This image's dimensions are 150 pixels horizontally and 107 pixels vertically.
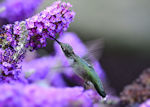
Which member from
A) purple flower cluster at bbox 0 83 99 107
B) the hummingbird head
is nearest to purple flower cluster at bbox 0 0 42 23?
the hummingbird head

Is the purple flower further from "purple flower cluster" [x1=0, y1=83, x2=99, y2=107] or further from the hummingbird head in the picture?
"purple flower cluster" [x1=0, y1=83, x2=99, y2=107]

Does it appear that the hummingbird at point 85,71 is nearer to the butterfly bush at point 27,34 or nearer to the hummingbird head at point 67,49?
the hummingbird head at point 67,49

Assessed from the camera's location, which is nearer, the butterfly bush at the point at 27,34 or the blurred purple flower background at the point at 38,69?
the blurred purple flower background at the point at 38,69

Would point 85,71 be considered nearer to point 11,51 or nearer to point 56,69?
point 11,51

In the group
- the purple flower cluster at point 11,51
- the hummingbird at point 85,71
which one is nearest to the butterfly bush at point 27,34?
the purple flower cluster at point 11,51

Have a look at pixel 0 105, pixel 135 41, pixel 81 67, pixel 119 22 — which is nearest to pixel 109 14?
pixel 119 22

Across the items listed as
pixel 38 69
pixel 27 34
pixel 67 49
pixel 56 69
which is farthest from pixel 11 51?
pixel 56 69
